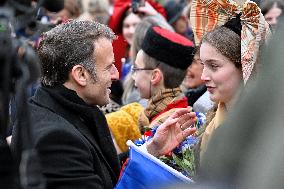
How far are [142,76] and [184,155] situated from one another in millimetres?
Result: 1594

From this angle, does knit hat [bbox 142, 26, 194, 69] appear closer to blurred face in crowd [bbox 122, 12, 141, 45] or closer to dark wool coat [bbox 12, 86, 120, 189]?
dark wool coat [bbox 12, 86, 120, 189]

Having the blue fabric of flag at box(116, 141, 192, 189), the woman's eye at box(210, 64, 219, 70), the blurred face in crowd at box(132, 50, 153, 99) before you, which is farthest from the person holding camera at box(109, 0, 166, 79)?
the blue fabric of flag at box(116, 141, 192, 189)

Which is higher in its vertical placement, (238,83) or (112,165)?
(238,83)

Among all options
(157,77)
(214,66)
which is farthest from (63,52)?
(157,77)

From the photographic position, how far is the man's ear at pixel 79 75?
3.63 m

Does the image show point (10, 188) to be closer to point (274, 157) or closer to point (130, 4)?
point (274, 157)

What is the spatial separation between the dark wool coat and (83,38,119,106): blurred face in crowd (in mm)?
93

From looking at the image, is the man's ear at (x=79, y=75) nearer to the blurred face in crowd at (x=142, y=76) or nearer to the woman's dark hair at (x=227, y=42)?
the woman's dark hair at (x=227, y=42)

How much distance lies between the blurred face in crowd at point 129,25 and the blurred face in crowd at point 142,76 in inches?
103

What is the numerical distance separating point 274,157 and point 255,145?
1.7 inches

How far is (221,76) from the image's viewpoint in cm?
391

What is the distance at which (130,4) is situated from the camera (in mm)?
8062

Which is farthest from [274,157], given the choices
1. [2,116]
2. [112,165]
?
[112,165]

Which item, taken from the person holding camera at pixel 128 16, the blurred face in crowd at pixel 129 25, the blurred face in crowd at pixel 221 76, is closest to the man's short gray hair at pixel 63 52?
the blurred face in crowd at pixel 221 76
